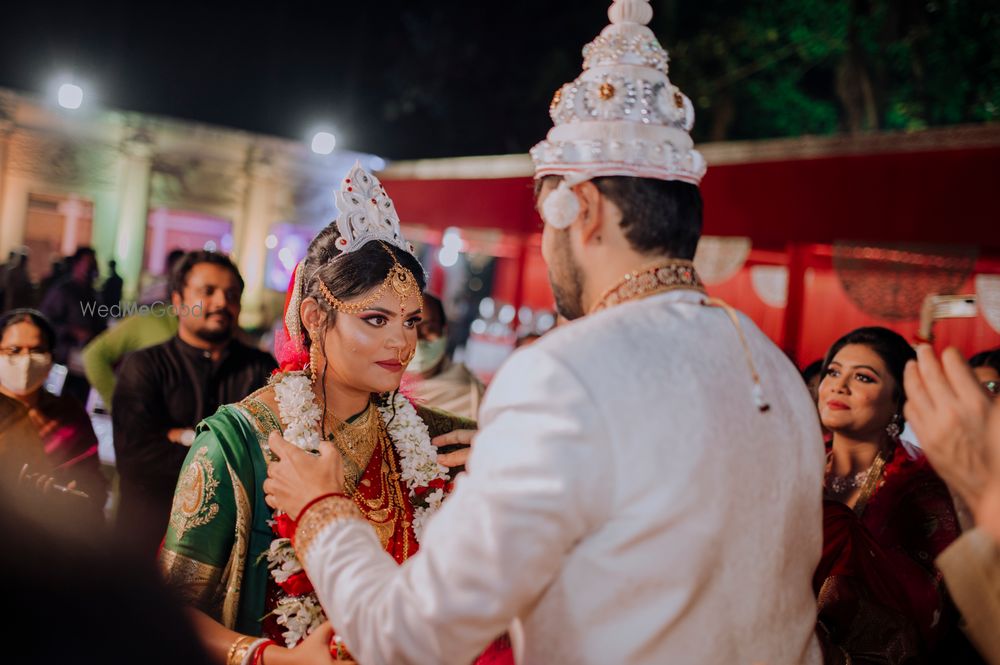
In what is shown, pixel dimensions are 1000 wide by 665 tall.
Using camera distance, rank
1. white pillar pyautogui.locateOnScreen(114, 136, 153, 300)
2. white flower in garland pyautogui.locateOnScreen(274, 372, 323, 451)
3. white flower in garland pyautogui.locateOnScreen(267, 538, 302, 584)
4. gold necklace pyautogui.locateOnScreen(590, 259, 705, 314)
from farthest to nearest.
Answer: white pillar pyautogui.locateOnScreen(114, 136, 153, 300) → white flower in garland pyautogui.locateOnScreen(274, 372, 323, 451) → white flower in garland pyautogui.locateOnScreen(267, 538, 302, 584) → gold necklace pyautogui.locateOnScreen(590, 259, 705, 314)

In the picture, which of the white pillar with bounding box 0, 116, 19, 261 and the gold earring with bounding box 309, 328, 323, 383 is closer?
the gold earring with bounding box 309, 328, 323, 383

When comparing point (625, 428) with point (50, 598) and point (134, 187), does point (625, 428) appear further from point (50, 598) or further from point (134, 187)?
point (134, 187)

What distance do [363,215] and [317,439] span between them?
63 cm

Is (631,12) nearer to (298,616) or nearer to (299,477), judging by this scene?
(299,477)

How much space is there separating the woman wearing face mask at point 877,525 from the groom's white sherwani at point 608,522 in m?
0.98

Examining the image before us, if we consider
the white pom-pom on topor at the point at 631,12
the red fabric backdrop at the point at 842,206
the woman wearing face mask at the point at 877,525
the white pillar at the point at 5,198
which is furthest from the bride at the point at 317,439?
the white pillar at the point at 5,198

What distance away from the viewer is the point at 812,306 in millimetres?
11055

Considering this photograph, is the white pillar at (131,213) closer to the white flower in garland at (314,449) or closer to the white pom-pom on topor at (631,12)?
the white flower in garland at (314,449)

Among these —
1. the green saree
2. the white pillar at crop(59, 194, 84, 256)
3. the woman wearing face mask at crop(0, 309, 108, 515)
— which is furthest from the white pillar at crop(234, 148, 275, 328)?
the green saree

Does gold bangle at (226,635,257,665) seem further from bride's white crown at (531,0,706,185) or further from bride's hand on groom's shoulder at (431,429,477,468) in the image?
bride's white crown at (531,0,706,185)

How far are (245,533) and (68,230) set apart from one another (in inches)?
536

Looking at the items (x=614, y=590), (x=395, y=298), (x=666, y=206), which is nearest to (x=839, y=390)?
(x=395, y=298)

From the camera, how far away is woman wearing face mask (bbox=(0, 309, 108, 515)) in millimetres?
3543

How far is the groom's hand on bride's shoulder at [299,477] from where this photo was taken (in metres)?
1.58
